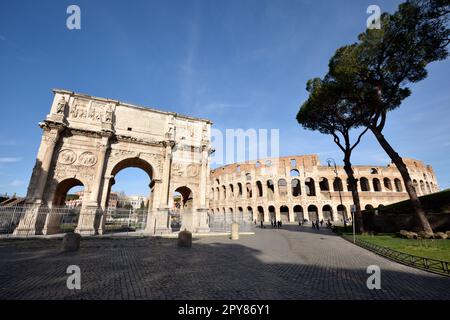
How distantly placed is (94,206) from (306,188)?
34.1 meters

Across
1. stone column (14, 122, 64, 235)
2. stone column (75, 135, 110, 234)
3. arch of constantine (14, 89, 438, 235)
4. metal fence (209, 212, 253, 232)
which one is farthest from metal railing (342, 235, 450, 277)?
stone column (14, 122, 64, 235)

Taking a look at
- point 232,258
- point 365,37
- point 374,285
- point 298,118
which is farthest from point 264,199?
point 374,285

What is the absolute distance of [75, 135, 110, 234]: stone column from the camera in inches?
534

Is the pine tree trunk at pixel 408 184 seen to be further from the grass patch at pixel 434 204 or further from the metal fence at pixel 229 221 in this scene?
the metal fence at pixel 229 221

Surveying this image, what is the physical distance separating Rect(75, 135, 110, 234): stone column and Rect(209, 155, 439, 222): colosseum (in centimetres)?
2478

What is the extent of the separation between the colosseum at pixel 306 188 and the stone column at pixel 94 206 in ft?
81.3

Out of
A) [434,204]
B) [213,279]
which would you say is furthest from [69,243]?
[434,204]

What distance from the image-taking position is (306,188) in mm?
37188

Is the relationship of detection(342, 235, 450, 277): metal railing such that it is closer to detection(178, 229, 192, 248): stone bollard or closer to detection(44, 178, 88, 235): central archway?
detection(178, 229, 192, 248): stone bollard

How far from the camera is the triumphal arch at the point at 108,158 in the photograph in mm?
14047

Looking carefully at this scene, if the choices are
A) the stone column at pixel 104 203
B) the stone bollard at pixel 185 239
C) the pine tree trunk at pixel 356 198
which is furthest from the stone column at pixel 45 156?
the pine tree trunk at pixel 356 198
